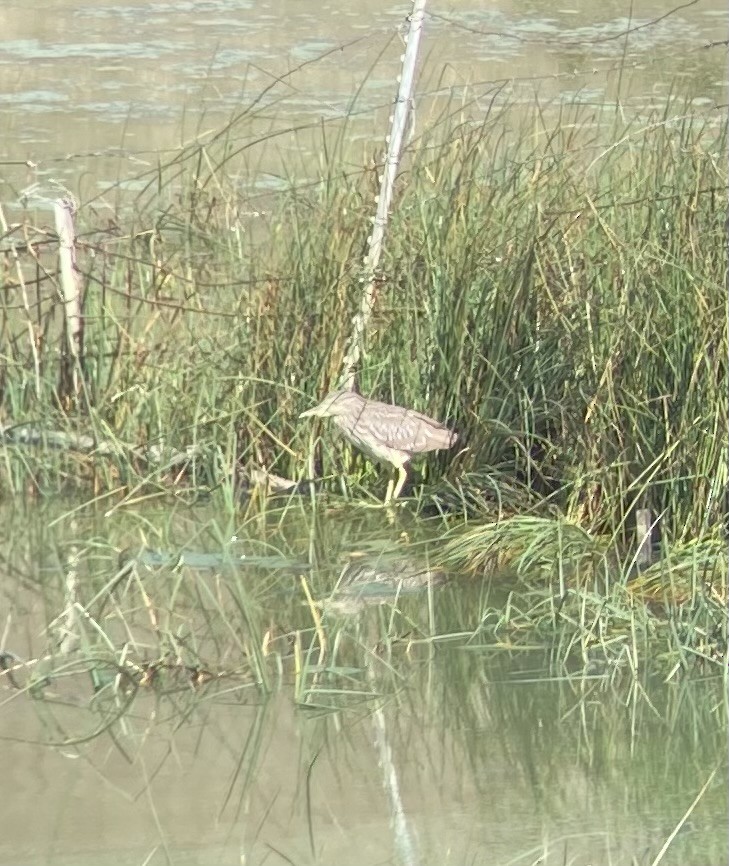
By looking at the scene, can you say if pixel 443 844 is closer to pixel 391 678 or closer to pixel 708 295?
pixel 391 678

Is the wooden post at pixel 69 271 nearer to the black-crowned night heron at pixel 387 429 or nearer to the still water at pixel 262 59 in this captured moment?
the black-crowned night heron at pixel 387 429

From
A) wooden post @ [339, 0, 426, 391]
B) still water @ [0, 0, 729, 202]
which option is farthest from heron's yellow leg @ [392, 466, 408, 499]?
still water @ [0, 0, 729, 202]

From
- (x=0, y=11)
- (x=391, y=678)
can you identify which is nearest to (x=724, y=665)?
(x=391, y=678)

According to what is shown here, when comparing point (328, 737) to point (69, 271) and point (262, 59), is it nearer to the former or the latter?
point (69, 271)

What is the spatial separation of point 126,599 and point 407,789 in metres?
1.29

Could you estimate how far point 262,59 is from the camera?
11969 mm

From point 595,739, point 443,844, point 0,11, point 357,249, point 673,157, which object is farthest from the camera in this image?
point 0,11

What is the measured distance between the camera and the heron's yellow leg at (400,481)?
4891mm

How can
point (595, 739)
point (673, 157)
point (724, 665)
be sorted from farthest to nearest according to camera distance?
point (673, 157), point (724, 665), point (595, 739)

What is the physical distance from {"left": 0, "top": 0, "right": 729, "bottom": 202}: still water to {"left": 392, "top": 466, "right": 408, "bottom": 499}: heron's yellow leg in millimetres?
5873

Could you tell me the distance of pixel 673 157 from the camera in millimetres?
4844

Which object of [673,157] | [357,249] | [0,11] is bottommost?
[0,11]

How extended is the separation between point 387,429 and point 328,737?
1666 mm

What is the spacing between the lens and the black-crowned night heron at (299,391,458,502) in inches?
190
